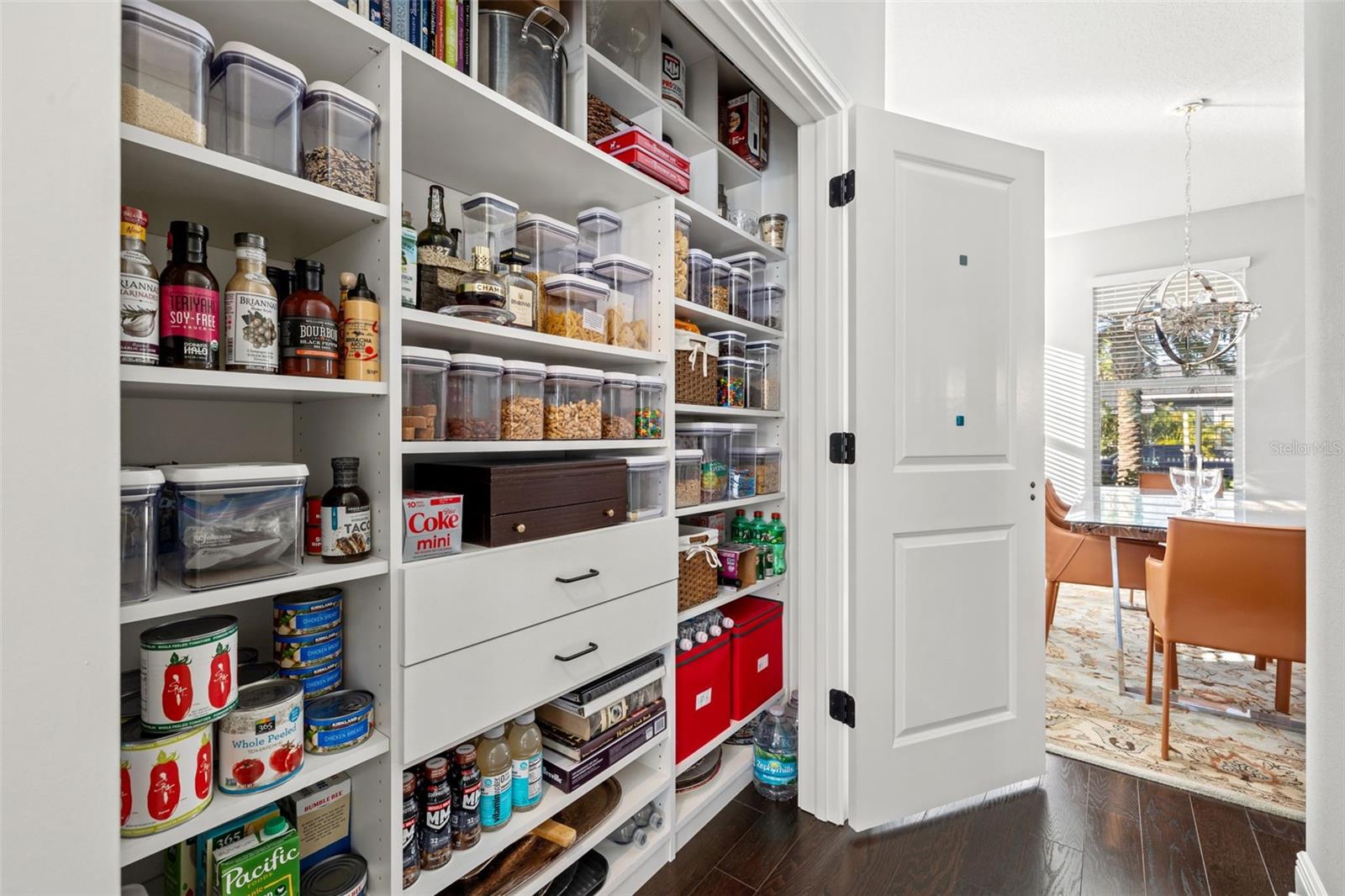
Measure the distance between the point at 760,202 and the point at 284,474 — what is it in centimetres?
195

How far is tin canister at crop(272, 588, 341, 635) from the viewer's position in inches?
39.8

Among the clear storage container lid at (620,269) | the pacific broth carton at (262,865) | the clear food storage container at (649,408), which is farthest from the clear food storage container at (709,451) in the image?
the pacific broth carton at (262,865)

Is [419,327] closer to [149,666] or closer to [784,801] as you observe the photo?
[149,666]

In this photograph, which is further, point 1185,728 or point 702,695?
point 1185,728

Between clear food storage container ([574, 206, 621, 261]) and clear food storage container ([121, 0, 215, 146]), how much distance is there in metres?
0.82

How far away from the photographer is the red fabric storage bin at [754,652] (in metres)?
1.99

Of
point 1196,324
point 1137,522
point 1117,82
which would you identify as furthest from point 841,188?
point 1196,324

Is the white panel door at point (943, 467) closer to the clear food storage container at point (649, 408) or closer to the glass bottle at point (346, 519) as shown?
the clear food storage container at point (649, 408)

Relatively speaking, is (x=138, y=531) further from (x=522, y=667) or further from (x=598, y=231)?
(x=598, y=231)

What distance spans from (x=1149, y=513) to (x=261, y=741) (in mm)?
3648

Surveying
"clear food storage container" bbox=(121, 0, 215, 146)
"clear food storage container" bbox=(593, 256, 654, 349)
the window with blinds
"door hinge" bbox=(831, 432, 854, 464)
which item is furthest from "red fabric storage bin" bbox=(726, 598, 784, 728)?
the window with blinds

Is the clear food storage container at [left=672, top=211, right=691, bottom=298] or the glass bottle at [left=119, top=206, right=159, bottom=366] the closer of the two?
the glass bottle at [left=119, top=206, right=159, bottom=366]

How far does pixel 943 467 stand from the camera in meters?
1.94

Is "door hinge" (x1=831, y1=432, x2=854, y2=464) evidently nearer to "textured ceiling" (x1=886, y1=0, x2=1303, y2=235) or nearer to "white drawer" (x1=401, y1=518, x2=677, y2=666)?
"white drawer" (x1=401, y1=518, x2=677, y2=666)
